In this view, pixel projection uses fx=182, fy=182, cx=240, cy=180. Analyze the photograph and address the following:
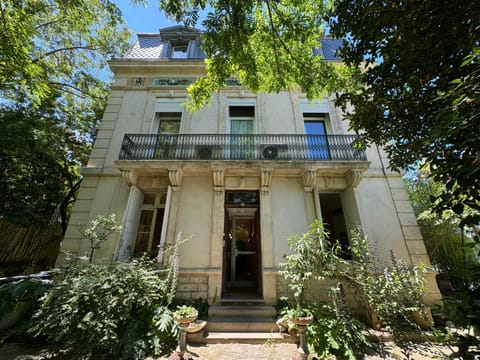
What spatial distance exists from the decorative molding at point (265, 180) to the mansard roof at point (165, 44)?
594cm

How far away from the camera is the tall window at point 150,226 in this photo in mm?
5758

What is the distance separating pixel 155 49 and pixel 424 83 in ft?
32.2

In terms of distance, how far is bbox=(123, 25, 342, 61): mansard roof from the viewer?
7957 mm

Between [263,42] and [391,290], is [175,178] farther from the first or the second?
[391,290]

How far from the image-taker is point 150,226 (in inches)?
237

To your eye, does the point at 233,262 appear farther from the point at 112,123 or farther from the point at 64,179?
the point at 64,179

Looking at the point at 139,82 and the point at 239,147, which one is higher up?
the point at 139,82

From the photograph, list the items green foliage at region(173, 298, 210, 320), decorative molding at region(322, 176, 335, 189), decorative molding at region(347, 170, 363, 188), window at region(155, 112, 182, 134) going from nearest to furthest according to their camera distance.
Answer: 1. green foliage at region(173, 298, 210, 320)
2. decorative molding at region(347, 170, 363, 188)
3. decorative molding at region(322, 176, 335, 189)
4. window at region(155, 112, 182, 134)

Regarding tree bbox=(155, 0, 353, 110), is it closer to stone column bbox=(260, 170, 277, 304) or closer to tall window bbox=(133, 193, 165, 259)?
stone column bbox=(260, 170, 277, 304)

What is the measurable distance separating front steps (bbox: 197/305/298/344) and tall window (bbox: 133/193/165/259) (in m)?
2.66

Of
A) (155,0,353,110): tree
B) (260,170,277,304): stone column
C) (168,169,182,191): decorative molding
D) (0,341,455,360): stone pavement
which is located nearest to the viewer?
(0,341,455,360): stone pavement

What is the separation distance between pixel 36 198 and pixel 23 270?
3389 mm

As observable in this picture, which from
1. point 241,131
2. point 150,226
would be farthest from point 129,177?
point 241,131

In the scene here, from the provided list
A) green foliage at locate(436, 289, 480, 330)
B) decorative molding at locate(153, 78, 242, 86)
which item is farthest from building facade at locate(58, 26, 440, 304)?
green foliage at locate(436, 289, 480, 330)
